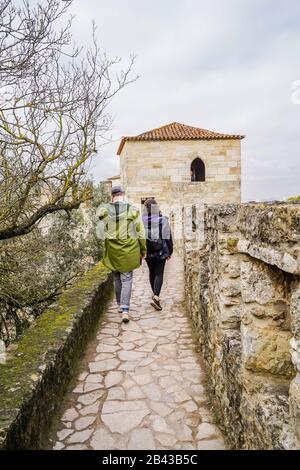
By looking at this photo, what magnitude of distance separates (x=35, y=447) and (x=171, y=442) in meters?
0.96

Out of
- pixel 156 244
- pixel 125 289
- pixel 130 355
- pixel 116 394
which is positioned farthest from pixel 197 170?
pixel 116 394

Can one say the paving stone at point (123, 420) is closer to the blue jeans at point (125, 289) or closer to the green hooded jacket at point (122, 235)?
the blue jeans at point (125, 289)

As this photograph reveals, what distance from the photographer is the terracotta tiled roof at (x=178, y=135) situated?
19.9 meters

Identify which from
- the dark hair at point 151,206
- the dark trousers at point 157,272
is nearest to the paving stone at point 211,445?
the dark trousers at point 157,272

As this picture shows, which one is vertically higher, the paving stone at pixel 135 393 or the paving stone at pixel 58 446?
the paving stone at pixel 58 446

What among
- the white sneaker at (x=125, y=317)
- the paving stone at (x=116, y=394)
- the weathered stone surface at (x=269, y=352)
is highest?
the weathered stone surface at (x=269, y=352)

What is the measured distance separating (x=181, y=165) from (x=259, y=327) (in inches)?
753

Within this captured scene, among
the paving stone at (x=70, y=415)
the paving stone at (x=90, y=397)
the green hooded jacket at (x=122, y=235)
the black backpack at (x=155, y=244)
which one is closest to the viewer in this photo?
the paving stone at (x=70, y=415)

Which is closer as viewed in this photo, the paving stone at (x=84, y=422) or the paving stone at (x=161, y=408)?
the paving stone at (x=84, y=422)

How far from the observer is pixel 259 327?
2.01 metres

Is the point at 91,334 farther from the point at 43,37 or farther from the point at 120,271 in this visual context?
the point at 43,37

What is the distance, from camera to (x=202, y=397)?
315cm

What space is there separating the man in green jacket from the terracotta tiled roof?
15102 mm

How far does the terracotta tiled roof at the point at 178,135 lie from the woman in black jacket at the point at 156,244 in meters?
14.3
